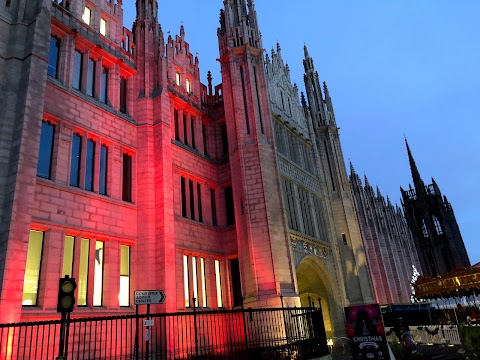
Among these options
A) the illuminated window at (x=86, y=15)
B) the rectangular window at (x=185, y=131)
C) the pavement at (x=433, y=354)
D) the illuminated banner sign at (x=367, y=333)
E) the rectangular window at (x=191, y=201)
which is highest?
the illuminated window at (x=86, y=15)

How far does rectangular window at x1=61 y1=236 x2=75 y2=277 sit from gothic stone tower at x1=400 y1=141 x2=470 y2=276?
72.6 m

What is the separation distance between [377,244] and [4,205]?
46.3 m

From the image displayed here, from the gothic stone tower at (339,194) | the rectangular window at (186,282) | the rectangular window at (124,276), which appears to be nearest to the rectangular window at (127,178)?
the rectangular window at (124,276)

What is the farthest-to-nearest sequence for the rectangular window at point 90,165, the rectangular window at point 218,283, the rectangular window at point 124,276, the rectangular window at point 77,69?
the rectangular window at point 218,283 → the rectangular window at point 77,69 → the rectangular window at point 90,165 → the rectangular window at point 124,276

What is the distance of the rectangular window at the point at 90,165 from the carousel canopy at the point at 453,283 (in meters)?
18.6

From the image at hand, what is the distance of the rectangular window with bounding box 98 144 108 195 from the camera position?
52.3 ft

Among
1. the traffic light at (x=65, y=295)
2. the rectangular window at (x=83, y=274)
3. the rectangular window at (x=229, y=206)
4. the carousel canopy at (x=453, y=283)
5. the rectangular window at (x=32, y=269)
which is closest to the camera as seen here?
the traffic light at (x=65, y=295)

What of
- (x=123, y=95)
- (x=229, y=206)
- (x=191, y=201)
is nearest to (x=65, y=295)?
(x=191, y=201)

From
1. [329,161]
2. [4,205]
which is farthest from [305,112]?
[4,205]

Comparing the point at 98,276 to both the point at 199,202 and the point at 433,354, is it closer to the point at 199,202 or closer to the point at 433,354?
the point at 199,202

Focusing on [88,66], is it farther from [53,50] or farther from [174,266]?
[174,266]

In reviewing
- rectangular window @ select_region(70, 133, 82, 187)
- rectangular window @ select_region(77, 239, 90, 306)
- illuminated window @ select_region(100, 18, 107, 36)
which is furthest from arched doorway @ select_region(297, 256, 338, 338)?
illuminated window @ select_region(100, 18, 107, 36)

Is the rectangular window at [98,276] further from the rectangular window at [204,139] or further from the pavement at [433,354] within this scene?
the pavement at [433,354]

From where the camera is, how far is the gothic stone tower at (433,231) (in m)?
71.4
